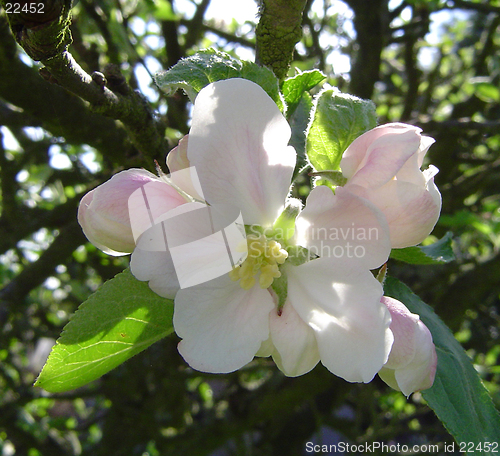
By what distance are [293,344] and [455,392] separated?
370mm

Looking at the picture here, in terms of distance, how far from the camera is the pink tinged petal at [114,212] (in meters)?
0.76

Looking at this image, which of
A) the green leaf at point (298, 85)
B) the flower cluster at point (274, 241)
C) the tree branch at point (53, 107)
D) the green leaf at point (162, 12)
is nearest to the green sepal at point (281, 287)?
the flower cluster at point (274, 241)

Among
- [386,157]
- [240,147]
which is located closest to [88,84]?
[240,147]

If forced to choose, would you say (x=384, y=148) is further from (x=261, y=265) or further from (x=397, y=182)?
(x=261, y=265)

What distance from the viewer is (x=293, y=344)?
0.73 meters

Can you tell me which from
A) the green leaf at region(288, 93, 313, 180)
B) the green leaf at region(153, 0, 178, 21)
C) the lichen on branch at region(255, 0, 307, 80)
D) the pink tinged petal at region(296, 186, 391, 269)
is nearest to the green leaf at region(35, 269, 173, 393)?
A: the pink tinged petal at region(296, 186, 391, 269)

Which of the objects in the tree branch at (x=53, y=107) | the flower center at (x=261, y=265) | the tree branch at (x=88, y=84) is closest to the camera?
the tree branch at (x=88, y=84)

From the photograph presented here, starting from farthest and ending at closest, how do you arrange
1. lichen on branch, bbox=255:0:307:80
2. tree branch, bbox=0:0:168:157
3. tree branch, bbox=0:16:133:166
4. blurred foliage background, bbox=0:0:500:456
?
blurred foliage background, bbox=0:0:500:456
tree branch, bbox=0:16:133:166
lichen on branch, bbox=255:0:307:80
tree branch, bbox=0:0:168:157

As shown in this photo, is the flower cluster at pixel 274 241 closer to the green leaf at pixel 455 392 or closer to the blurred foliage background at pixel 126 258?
the green leaf at pixel 455 392

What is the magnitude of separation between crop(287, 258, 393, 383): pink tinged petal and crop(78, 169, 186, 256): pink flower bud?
0.84 feet

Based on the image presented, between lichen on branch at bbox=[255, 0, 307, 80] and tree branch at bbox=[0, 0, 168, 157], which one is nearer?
tree branch at bbox=[0, 0, 168, 157]

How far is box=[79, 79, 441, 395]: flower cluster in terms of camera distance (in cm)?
71

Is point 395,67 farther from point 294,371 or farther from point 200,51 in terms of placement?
point 294,371

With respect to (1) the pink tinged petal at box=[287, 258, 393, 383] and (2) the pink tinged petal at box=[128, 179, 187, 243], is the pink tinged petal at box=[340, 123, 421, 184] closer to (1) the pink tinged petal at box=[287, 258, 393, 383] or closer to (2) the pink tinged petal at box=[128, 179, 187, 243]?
(1) the pink tinged petal at box=[287, 258, 393, 383]
